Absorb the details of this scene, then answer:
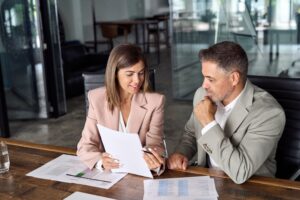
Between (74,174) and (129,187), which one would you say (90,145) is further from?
(129,187)

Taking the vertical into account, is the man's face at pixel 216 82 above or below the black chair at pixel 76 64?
above

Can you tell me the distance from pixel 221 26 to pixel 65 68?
8.30ft

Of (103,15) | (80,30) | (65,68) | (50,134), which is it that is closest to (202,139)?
(50,134)

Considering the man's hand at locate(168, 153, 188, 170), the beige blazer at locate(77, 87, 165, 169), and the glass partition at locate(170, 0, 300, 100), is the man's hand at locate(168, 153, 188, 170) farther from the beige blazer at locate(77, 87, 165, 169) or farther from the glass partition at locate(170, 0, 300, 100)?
the glass partition at locate(170, 0, 300, 100)

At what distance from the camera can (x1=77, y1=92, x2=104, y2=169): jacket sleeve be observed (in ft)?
5.05

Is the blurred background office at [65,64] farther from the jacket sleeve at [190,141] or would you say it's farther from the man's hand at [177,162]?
the man's hand at [177,162]

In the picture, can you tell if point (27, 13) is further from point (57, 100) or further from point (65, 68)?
point (65, 68)

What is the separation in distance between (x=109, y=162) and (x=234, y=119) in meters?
0.52

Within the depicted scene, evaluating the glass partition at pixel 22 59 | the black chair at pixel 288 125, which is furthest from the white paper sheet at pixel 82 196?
the glass partition at pixel 22 59

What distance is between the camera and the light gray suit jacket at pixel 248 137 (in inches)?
52.9

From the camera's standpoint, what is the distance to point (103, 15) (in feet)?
29.8

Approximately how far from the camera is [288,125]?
1.75m

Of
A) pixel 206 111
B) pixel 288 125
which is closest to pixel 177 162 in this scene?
pixel 206 111

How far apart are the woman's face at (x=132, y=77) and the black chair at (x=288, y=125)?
23.0 inches
